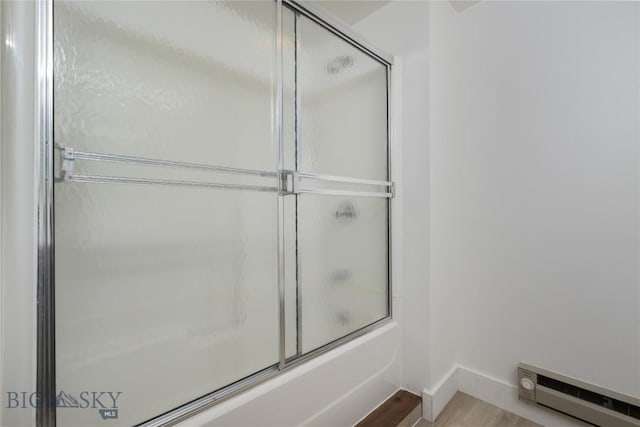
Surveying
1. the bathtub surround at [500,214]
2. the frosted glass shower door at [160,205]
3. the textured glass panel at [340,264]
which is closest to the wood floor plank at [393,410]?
the bathtub surround at [500,214]

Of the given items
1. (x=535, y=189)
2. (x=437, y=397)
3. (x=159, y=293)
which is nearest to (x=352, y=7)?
(x=535, y=189)

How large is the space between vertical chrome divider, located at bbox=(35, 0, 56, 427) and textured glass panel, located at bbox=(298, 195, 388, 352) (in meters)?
0.79

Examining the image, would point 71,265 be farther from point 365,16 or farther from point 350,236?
point 365,16

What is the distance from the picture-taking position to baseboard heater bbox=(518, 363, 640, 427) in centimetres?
123

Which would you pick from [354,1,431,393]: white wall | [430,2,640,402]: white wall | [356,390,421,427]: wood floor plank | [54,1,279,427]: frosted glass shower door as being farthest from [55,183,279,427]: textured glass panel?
[430,2,640,402]: white wall

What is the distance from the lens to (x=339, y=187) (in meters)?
1.46

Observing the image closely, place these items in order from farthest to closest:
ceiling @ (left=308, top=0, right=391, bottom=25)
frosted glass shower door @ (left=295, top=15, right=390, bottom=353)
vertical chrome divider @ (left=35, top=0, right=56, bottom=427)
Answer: ceiling @ (left=308, top=0, right=391, bottom=25) < frosted glass shower door @ (left=295, top=15, right=390, bottom=353) < vertical chrome divider @ (left=35, top=0, right=56, bottom=427)

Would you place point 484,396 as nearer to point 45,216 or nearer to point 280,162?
point 280,162

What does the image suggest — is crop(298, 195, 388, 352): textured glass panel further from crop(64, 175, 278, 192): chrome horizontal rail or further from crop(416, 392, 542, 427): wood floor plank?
crop(416, 392, 542, 427): wood floor plank

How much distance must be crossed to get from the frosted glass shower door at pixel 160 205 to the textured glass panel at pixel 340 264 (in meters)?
0.19

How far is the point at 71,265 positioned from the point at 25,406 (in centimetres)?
33

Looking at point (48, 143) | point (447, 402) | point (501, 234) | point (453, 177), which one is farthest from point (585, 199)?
point (48, 143)

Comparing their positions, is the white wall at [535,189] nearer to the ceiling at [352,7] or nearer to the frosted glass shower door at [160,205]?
the ceiling at [352,7]

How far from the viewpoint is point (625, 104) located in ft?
4.05
